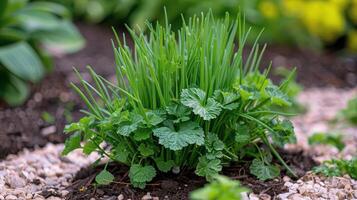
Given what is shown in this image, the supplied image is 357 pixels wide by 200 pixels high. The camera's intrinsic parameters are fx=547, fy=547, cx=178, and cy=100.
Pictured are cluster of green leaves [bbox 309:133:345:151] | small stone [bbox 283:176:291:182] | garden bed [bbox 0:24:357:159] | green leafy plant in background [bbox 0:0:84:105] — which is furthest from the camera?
green leafy plant in background [bbox 0:0:84:105]

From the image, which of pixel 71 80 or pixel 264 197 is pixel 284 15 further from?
pixel 264 197

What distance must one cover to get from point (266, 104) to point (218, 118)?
27 cm

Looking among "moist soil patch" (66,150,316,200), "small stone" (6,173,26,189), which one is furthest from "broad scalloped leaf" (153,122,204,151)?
"small stone" (6,173,26,189)

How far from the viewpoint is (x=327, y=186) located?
7.55 ft

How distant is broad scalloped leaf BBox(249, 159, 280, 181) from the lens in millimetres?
2232

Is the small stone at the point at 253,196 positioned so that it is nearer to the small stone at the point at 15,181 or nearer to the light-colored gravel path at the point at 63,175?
the light-colored gravel path at the point at 63,175

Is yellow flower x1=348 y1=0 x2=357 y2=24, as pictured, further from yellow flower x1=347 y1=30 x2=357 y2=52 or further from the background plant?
yellow flower x1=347 y1=30 x2=357 y2=52

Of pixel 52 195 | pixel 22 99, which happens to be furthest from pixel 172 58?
pixel 22 99

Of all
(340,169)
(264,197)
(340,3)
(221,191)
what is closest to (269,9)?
(340,3)

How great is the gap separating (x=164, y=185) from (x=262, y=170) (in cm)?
41

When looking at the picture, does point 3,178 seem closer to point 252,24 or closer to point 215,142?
point 215,142

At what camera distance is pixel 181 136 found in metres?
1.99

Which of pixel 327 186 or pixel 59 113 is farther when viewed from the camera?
pixel 59 113

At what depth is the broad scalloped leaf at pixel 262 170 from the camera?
2.23 m
